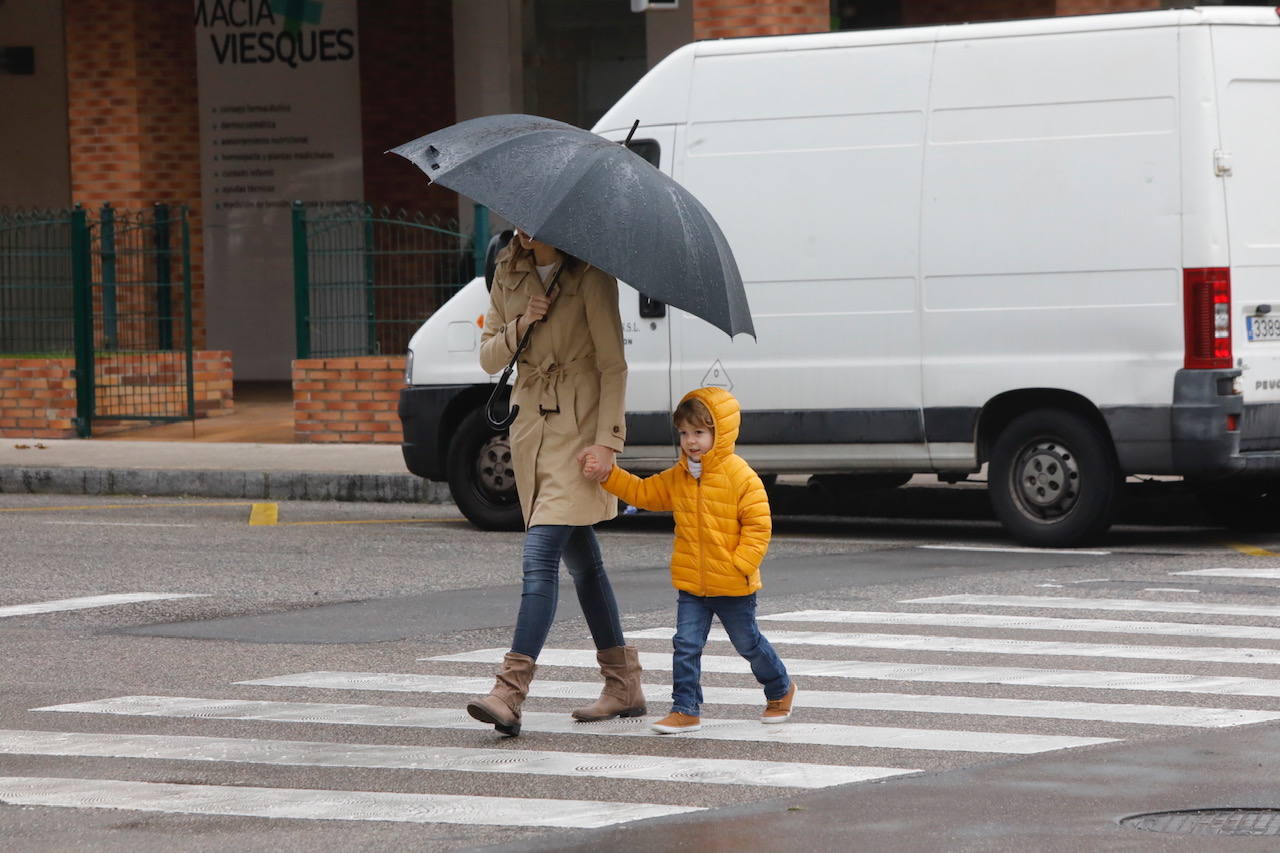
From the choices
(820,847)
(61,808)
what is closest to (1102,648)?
(820,847)

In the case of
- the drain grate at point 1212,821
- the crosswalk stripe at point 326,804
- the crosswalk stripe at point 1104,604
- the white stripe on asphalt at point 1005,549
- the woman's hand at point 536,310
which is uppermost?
the woman's hand at point 536,310

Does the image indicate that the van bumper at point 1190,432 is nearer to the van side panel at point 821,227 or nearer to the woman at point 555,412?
the van side panel at point 821,227

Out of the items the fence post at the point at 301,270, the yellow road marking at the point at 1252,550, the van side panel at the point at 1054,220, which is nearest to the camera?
the van side panel at the point at 1054,220

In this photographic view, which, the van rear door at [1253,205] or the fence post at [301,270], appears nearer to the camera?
the van rear door at [1253,205]

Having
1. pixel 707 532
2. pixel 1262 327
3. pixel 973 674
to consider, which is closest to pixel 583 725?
pixel 707 532

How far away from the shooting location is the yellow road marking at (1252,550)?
12.2m

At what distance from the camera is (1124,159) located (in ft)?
39.3

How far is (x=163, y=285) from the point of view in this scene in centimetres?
1991

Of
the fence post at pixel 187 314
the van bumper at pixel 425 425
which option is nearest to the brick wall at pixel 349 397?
the fence post at pixel 187 314

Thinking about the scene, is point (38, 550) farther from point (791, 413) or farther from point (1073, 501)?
point (1073, 501)

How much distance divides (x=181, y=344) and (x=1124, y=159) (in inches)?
408

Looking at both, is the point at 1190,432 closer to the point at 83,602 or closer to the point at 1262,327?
the point at 1262,327

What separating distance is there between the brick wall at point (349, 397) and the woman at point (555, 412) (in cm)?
1109

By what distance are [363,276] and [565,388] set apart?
11.2m
